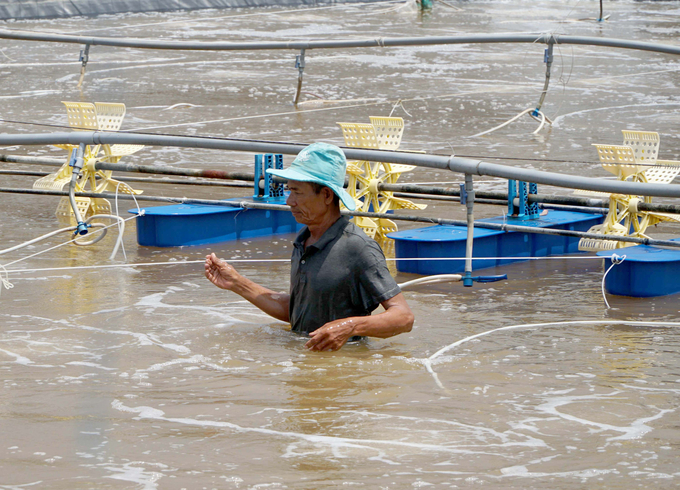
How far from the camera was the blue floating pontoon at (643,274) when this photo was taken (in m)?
6.73

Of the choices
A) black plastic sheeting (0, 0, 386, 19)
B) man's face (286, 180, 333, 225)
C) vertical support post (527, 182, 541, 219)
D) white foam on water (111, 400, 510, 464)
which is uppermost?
black plastic sheeting (0, 0, 386, 19)

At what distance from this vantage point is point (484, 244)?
7.69m

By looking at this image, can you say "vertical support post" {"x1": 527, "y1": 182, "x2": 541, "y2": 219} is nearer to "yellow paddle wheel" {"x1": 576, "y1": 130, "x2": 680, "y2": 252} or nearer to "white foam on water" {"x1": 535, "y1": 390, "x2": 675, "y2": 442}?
"yellow paddle wheel" {"x1": 576, "y1": 130, "x2": 680, "y2": 252}

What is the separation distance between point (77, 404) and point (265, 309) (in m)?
1.37

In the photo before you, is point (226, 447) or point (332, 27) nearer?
point (226, 447)

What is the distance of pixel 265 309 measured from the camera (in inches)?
224

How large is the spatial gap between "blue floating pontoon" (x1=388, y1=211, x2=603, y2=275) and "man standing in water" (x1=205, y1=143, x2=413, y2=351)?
2191mm

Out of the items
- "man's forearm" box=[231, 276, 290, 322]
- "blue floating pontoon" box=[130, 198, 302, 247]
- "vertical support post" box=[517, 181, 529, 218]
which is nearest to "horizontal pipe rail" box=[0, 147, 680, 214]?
"vertical support post" box=[517, 181, 529, 218]

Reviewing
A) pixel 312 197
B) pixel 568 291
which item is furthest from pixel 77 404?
pixel 568 291

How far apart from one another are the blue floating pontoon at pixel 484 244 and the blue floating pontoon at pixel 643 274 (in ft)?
2.60

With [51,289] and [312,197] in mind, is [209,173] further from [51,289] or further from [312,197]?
[312,197]

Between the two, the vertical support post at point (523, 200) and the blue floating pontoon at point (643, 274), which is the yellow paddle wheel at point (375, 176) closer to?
the vertical support post at point (523, 200)

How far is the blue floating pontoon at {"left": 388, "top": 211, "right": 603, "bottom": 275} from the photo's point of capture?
745cm

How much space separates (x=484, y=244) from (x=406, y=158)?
4.08 feet
